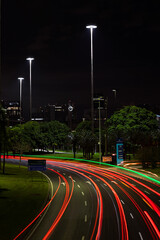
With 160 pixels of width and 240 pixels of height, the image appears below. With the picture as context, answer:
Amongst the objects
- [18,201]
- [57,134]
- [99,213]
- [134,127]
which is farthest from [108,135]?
[99,213]

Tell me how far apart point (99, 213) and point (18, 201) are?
952 cm

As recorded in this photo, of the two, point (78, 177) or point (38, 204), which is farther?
point (78, 177)

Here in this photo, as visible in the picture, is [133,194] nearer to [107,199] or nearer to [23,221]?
[107,199]

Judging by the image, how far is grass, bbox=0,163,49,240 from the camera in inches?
1001

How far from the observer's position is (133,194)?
38.3 metres

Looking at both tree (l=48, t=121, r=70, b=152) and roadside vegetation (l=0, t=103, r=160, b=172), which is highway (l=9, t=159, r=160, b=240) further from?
tree (l=48, t=121, r=70, b=152)

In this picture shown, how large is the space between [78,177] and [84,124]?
2371 inches

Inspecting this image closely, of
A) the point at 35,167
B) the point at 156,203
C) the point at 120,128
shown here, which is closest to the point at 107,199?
the point at 156,203

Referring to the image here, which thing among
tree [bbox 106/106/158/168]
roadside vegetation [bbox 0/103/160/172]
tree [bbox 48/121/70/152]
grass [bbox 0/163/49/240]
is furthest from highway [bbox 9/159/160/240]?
tree [bbox 48/121/70/152]

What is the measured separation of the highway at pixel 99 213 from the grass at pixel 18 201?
79 cm

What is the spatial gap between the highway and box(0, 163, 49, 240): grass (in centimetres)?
79

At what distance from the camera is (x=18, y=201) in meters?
35.0

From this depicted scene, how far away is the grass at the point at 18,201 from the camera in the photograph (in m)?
25.4

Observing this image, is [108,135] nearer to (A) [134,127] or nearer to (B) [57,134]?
(A) [134,127]
